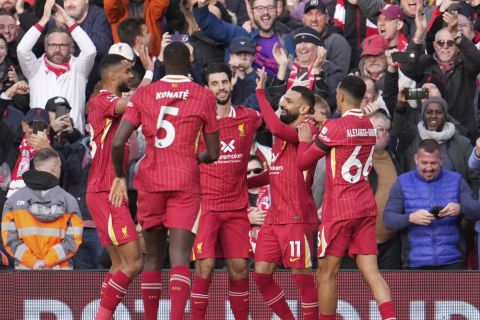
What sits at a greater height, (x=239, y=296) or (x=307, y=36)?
(x=307, y=36)

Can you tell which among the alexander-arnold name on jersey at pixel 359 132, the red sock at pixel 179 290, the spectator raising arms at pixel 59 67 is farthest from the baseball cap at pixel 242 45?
the red sock at pixel 179 290

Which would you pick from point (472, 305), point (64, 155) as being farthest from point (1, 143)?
point (472, 305)

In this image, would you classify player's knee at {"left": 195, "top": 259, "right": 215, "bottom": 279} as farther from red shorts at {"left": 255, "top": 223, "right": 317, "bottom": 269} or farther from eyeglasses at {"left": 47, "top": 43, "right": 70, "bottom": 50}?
eyeglasses at {"left": 47, "top": 43, "right": 70, "bottom": 50}

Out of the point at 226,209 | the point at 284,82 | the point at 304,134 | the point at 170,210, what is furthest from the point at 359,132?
the point at 284,82

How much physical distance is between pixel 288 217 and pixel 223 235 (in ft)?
2.19

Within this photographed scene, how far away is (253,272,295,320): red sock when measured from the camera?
13.7 meters

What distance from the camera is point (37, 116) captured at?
16359 mm

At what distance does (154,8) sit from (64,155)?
2.64 meters

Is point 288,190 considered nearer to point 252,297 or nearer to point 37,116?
point 252,297

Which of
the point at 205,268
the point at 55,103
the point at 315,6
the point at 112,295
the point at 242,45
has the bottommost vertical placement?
the point at 112,295

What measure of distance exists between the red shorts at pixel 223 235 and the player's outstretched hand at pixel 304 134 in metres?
0.98

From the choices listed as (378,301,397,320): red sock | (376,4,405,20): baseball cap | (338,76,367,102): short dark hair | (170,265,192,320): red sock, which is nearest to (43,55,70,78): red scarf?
(376,4,405,20): baseball cap

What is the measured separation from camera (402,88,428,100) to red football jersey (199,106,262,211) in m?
3.05

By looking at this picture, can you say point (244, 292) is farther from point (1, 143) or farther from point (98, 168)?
point (1, 143)
